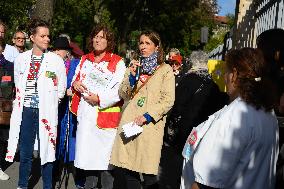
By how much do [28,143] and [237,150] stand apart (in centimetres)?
303

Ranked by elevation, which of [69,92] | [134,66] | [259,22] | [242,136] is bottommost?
[242,136]

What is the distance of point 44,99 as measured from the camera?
15.6 feet

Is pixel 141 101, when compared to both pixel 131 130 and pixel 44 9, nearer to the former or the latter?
pixel 131 130

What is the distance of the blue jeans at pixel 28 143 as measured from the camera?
482cm

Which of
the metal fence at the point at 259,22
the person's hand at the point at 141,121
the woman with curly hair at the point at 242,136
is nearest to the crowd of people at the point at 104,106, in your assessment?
the person's hand at the point at 141,121

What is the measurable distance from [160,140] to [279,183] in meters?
1.73

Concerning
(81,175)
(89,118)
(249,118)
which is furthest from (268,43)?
(81,175)

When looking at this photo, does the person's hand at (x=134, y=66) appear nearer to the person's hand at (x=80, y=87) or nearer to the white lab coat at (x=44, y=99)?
the person's hand at (x=80, y=87)

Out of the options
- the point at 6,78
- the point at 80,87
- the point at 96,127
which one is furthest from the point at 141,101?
the point at 6,78

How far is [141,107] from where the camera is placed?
4.36 m

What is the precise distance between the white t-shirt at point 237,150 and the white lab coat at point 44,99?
2636 millimetres

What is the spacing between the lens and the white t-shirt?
2.38 metres

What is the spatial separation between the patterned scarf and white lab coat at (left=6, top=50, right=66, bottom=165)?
100 centimetres

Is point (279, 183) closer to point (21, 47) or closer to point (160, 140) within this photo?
point (160, 140)
